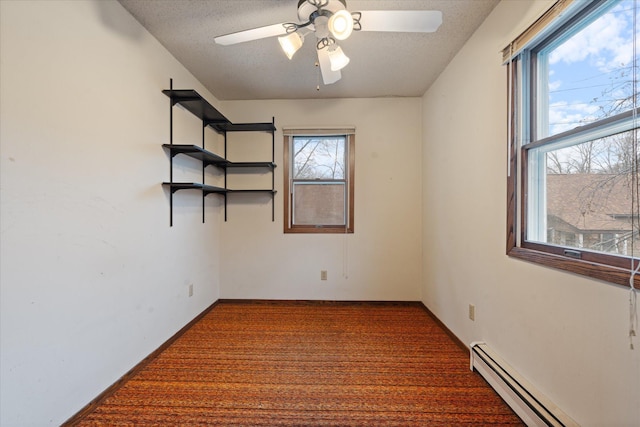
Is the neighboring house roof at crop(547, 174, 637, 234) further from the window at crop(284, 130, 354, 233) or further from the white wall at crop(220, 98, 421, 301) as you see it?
the window at crop(284, 130, 354, 233)

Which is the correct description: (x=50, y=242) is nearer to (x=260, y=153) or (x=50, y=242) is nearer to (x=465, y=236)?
(x=260, y=153)

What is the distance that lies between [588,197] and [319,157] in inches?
94.6

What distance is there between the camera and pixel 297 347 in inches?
83.7

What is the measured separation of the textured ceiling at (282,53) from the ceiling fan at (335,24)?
0.32 m

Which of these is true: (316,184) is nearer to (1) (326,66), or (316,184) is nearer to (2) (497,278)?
(1) (326,66)

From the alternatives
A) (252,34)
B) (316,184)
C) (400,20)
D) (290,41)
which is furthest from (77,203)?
(316,184)

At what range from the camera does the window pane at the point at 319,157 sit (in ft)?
10.3

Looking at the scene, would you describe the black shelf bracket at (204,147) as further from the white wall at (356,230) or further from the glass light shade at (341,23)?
the glass light shade at (341,23)

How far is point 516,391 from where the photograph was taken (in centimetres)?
141

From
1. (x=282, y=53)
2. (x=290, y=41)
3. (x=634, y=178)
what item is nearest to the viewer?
(x=634, y=178)

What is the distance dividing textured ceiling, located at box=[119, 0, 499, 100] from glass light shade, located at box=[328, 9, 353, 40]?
0.58 metres

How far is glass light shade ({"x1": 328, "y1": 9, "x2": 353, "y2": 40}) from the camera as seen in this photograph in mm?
1214

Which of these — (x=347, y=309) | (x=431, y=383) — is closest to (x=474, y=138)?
(x=431, y=383)

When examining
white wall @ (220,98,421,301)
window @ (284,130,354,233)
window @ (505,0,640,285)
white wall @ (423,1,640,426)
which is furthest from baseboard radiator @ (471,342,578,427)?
window @ (284,130,354,233)
